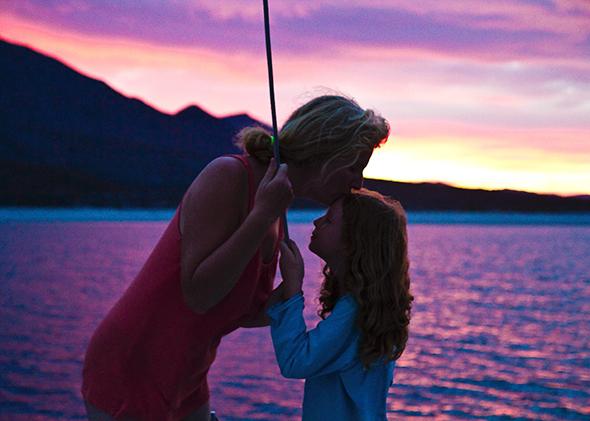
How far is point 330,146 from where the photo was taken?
1984 mm

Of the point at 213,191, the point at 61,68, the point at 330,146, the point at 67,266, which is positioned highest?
the point at 61,68

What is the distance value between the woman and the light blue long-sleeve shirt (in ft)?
0.39

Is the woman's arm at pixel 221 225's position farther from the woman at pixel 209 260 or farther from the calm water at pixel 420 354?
the calm water at pixel 420 354

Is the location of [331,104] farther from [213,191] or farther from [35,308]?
[35,308]

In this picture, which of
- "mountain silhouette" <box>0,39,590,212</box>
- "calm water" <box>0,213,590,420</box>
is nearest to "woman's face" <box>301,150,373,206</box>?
"calm water" <box>0,213,590,420</box>

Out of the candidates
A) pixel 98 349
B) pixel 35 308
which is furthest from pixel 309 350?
pixel 35 308

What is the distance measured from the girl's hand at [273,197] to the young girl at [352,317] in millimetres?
284

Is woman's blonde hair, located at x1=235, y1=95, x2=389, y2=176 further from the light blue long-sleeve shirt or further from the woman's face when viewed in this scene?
the light blue long-sleeve shirt

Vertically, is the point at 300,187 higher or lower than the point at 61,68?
lower

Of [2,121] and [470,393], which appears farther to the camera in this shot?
[2,121]

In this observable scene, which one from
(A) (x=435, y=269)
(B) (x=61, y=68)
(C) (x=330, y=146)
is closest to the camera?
(C) (x=330, y=146)

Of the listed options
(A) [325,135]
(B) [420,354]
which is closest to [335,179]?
(A) [325,135]

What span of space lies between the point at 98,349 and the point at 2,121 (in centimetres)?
14197

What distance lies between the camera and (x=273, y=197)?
1.83 m
